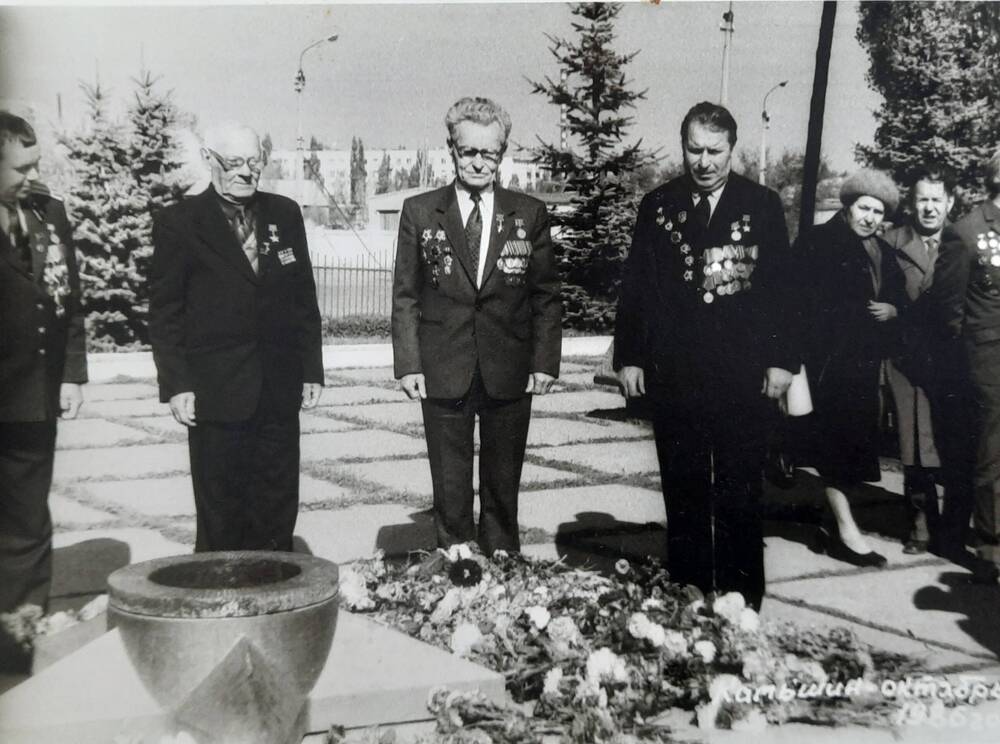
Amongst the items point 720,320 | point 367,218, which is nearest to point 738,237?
point 720,320

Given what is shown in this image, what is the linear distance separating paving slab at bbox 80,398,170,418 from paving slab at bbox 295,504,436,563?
2.25ft

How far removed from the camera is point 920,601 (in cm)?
408

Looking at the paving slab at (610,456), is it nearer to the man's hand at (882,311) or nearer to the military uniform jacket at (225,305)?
the man's hand at (882,311)

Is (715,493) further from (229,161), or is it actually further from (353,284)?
(229,161)

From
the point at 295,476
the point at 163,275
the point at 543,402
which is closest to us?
the point at 163,275

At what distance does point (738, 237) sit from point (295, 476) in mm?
1723

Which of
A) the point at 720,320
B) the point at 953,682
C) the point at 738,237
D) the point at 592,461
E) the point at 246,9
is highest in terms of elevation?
the point at 246,9

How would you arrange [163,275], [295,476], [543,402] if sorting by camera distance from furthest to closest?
[543,402], [295,476], [163,275]

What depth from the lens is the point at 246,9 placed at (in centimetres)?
392

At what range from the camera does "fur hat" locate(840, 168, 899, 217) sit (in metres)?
4.16

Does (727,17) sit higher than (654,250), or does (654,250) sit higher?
(727,17)

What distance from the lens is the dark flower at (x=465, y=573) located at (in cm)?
388

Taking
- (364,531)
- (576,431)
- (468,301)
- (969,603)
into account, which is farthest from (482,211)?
(969,603)

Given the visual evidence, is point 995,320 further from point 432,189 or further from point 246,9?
point 246,9
